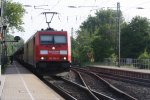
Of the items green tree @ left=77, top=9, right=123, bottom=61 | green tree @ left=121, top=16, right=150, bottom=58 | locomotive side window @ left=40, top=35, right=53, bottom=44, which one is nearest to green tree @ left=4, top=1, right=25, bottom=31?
green tree @ left=77, top=9, right=123, bottom=61

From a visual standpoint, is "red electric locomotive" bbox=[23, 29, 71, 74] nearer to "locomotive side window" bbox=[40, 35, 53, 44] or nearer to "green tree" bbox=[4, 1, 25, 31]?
"locomotive side window" bbox=[40, 35, 53, 44]

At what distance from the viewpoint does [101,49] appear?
70.2 meters

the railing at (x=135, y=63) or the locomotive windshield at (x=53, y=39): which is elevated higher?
the locomotive windshield at (x=53, y=39)

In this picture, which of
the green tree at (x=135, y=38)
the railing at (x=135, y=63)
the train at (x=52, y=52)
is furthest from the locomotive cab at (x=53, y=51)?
the green tree at (x=135, y=38)

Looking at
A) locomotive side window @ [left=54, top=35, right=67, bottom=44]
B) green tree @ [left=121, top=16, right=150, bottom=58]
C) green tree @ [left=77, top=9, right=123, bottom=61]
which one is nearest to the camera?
locomotive side window @ [left=54, top=35, right=67, bottom=44]

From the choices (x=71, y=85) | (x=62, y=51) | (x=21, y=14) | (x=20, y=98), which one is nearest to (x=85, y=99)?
(x=20, y=98)

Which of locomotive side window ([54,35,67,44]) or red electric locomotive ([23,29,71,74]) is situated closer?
red electric locomotive ([23,29,71,74])

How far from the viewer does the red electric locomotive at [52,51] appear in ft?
96.3

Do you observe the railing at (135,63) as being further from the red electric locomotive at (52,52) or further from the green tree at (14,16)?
the green tree at (14,16)

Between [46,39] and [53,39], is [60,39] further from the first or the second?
[46,39]

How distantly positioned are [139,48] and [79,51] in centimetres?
989

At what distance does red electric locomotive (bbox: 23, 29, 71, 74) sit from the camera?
2934 centimetres

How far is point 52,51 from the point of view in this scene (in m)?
29.5

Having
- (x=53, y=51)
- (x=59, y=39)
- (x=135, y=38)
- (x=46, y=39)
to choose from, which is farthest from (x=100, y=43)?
(x=53, y=51)
